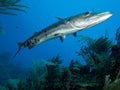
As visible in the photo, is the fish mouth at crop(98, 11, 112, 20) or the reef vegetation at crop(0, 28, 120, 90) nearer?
the fish mouth at crop(98, 11, 112, 20)

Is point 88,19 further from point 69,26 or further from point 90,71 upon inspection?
point 90,71

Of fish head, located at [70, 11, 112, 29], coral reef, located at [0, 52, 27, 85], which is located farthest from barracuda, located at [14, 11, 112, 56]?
coral reef, located at [0, 52, 27, 85]

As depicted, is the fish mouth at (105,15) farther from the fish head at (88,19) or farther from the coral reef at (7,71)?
the coral reef at (7,71)

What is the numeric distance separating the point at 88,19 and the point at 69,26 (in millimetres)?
478

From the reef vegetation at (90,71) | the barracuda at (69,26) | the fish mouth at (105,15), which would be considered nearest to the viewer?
the fish mouth at (105,15)

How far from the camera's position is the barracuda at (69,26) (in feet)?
14.8

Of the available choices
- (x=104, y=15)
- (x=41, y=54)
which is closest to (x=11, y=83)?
(x=104, y=15)

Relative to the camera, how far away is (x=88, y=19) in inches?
181

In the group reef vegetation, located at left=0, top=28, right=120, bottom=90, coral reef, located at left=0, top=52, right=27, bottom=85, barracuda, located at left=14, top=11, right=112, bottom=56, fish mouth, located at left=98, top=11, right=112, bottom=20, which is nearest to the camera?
fish mouth, located at left=98, top=11, right=112, bottom=20

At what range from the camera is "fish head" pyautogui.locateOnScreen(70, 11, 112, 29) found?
4.41 m

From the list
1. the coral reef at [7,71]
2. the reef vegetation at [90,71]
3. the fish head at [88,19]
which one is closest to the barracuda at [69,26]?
the fish head at [88,19]

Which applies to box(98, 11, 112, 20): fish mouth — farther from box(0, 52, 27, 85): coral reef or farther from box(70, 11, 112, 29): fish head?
box(0, 52, 27, 85): coral reef

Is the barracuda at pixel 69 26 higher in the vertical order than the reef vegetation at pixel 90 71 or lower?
higher

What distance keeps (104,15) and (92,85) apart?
1.64 meters
